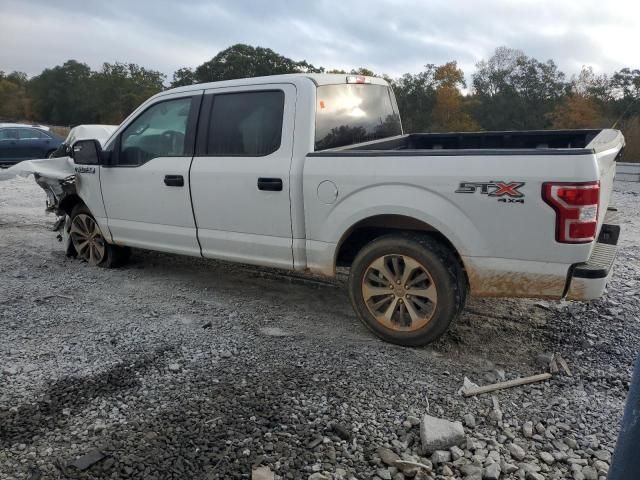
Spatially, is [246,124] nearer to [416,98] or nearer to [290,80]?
[290,80]

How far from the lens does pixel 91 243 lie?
5.93 meters

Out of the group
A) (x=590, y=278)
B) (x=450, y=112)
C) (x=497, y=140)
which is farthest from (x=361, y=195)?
(x=450, y=112)

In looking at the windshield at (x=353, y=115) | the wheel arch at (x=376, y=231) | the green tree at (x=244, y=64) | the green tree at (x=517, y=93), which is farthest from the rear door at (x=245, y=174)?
the green tree at (x=244, y=64)

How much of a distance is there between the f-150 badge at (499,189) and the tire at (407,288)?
20.6 inches

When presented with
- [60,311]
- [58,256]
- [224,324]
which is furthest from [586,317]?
[58,256]

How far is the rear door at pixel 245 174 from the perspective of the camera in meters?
4.16

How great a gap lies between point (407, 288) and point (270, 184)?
53.5 inches

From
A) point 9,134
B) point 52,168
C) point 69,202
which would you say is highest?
point 9,134

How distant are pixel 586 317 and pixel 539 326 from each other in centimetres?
45

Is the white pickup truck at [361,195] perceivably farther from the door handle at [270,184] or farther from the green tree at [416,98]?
the green tree at [416,98]

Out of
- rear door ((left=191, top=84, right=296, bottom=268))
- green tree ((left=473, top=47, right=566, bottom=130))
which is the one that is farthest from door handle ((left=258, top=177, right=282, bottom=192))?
green tree ((left=473, top=47, right=566, bottom=130))

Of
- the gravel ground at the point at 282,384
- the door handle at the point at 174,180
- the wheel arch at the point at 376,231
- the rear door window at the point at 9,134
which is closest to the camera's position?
the gravel ground at the point at 282,384

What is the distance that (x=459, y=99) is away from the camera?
47.9m

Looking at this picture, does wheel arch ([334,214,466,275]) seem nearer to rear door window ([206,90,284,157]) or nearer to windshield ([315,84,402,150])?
windshield ([315,84,402,150])
